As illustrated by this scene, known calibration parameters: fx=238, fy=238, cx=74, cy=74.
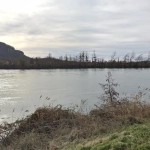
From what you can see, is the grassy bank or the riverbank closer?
the grassy bank

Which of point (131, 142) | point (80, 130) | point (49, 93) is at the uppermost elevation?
point (131, 142)

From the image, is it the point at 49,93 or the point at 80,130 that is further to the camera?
the point at 49,93

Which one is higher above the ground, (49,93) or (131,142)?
(131,142)

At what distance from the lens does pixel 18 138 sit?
6.85 metres

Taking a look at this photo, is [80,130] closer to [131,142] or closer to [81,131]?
[81,131]

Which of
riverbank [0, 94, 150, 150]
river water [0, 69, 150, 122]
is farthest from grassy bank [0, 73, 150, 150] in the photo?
river water [0, 69, 150, 122]

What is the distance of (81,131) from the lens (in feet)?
19.4

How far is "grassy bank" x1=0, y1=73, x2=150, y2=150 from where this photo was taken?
13.7ft

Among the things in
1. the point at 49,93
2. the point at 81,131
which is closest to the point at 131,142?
the point at 81,131

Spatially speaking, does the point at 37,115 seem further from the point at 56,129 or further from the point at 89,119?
the point at 89,119

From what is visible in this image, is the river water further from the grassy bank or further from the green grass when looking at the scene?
the green grass

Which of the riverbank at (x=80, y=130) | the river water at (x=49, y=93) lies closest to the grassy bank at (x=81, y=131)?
the riverbank at (x=80, y=130)

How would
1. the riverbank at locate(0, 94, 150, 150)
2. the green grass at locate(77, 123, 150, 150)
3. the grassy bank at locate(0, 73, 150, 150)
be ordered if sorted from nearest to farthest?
the green grass at locate(77, 123, 150, 150) < the grassy bank at locate(0, 73, 150, 150) < the riverbank at locate(0, 94, 150, 150)

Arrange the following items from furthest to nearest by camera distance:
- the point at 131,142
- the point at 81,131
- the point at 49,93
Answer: the point at 49,93 < the point at 81,131 < the point at 131,142
